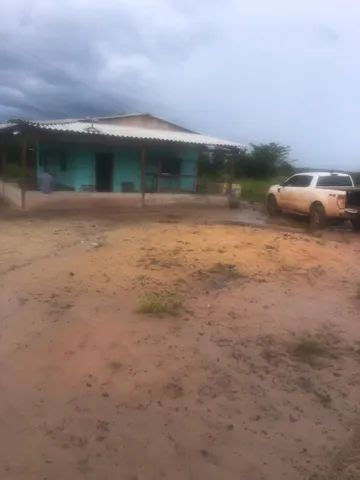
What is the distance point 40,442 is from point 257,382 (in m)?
2.10

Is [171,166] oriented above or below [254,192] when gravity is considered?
above

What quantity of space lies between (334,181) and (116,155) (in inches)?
378

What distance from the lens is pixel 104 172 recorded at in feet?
70.0

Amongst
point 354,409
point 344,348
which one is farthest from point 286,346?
point 354,409

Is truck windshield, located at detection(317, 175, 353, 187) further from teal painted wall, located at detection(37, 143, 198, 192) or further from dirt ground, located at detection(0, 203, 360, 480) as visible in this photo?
teal painted wall, located at detection(37, 143, 198, 192)

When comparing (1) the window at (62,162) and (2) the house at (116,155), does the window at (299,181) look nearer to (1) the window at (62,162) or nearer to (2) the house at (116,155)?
(2) the house at (116,155)

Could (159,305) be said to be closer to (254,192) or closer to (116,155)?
(116,155)

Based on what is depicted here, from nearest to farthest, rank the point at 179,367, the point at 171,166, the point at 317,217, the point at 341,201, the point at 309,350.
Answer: the point at 179,367
the point at 309,350
the point at 341,201
the point at 317,217
the point at 171,166

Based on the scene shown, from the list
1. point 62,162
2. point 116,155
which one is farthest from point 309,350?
point 62,162

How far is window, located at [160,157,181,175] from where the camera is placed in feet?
74.9

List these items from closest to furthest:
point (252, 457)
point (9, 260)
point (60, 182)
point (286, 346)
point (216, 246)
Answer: point (252, 457), point (286, 346), point (9, 260), point (216, 246), point (60, 182)

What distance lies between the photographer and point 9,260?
9.21 m

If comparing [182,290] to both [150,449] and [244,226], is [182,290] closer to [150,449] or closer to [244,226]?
[150,449]

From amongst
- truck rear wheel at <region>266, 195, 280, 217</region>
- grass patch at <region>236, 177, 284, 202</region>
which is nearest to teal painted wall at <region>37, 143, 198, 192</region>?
grass patch at <region>236, 177, 284, 202</region>
